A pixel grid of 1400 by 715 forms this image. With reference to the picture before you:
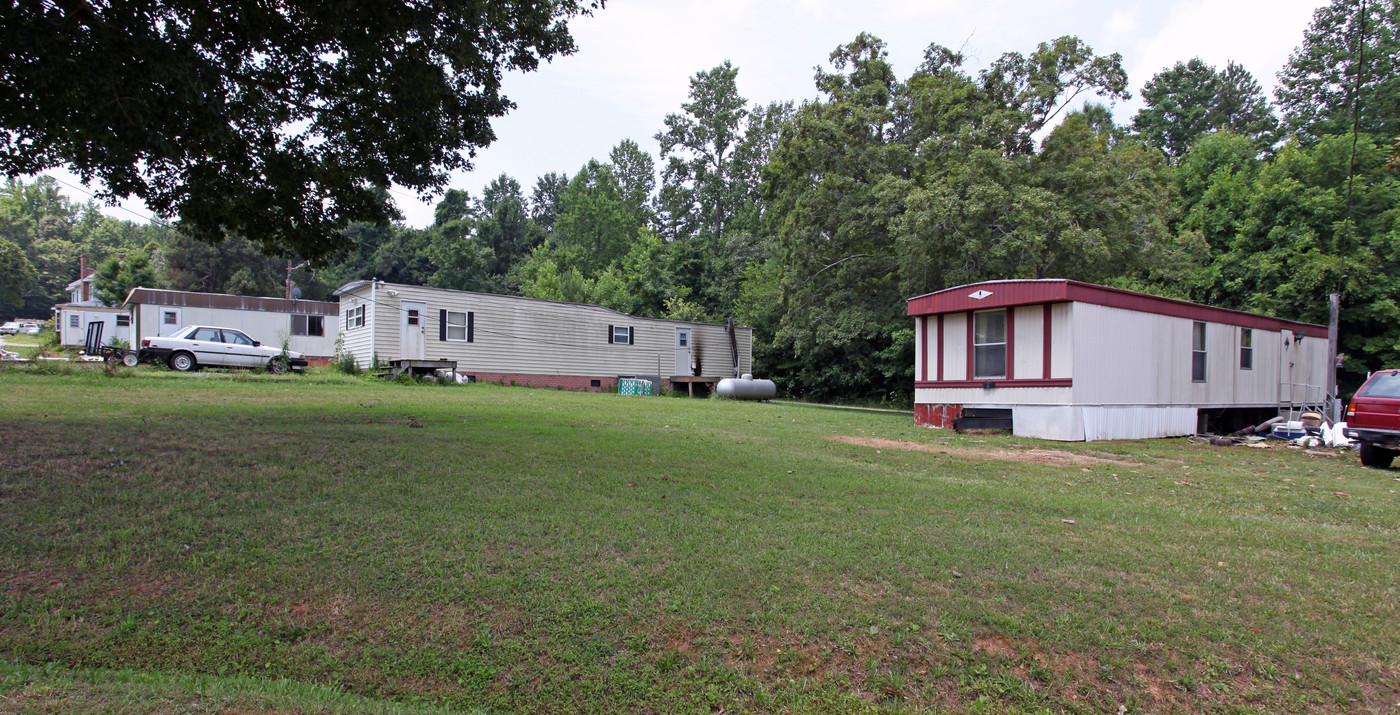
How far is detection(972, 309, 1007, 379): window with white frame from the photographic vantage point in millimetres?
13914

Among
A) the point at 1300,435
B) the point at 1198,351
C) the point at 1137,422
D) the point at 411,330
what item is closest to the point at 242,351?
the point at 411,330

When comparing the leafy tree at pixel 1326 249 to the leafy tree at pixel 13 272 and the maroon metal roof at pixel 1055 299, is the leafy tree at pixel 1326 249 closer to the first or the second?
the maroon metal roof at pixel 1055 299

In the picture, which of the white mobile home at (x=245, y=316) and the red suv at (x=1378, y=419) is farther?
the white mobile home at (x=245, y=316)

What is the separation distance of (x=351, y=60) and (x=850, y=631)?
24.1 ft

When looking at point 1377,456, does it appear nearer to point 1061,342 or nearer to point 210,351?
point 1061,342

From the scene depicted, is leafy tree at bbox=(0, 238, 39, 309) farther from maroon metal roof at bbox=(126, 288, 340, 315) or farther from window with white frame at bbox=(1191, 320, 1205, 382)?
window with white frame at bbox=(1191, 320, 1205, 382)

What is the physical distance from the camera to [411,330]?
851 inches

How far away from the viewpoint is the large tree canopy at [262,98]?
18.5ft

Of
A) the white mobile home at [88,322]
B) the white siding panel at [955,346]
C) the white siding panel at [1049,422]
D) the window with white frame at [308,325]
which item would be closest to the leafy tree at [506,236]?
the window with white frame at [308,325]

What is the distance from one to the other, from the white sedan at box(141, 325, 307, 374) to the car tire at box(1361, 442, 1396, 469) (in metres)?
23.2

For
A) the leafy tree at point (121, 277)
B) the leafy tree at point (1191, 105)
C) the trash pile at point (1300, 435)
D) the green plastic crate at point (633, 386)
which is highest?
Answer: the leafy tree at point (1191, 105)

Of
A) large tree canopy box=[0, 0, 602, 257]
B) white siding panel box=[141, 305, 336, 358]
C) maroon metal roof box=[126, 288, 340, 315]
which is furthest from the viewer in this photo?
white siding panel box=[141, 305, 336, 358]

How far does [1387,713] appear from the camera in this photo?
10.7 feet

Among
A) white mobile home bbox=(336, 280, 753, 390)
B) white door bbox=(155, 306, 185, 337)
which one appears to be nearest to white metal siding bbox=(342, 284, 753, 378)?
white mobile home bbox=(336, 280, 753, 390)
